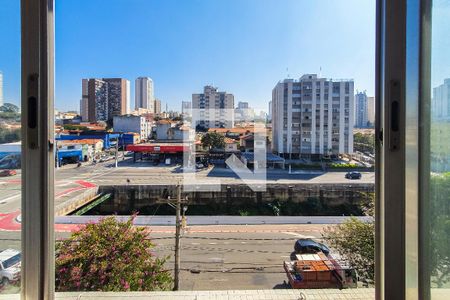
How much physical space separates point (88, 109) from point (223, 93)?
946 millimetres

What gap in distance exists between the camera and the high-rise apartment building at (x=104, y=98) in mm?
1562

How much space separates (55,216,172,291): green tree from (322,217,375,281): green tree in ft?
3.24

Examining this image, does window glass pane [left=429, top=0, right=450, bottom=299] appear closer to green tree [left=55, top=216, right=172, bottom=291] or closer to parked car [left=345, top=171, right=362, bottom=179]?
parked car [left=345, top=171, right=362, bottom=179]

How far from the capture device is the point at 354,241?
5.07 ft

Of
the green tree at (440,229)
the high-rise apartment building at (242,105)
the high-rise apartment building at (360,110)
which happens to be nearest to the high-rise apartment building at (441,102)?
the green tree at (440,229)

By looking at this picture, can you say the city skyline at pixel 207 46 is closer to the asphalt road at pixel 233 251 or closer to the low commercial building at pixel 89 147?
the low commercial building at pixel 89 147

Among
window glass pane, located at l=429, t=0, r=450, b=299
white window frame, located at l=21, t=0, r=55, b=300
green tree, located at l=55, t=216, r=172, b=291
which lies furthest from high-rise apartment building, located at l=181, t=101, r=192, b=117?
window glass pane, located at l=429, t=0, r=450, b=299

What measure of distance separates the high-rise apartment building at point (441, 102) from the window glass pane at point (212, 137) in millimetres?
423

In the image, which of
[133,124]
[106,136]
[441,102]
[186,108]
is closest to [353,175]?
→ [441,102]

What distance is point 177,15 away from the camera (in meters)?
1.81

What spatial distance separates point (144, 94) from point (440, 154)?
1.62m

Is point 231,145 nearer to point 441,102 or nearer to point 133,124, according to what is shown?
point 133,124

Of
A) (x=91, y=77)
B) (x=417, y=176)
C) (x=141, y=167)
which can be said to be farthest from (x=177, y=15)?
(x=417, y=176)

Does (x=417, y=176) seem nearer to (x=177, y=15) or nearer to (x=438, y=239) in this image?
(x=438, y=239)
